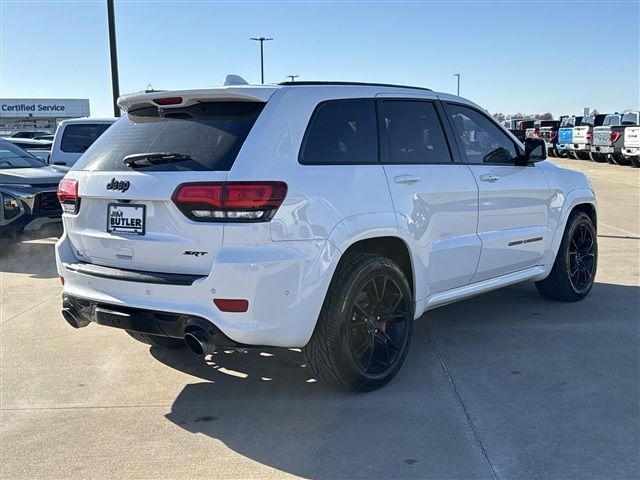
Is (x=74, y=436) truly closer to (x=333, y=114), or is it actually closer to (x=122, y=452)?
(x=122, y=452)

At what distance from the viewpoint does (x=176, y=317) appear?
361cm

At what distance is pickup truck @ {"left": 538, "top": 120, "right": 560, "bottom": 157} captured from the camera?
33.2 meters

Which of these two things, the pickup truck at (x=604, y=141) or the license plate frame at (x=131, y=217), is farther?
the pickup truck at (x=604, y=141)

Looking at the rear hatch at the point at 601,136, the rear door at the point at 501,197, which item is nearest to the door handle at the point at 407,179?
the rear door at the point at 501,197

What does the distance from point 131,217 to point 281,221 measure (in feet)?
2.99

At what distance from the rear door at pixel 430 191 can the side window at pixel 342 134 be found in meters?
0.11

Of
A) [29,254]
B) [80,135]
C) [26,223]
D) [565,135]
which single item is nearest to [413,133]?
[26,223]

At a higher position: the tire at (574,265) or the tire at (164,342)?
the tire at (574,265)

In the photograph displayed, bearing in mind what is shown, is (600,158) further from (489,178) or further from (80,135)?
(489,178)

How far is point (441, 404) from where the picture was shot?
3.97 m

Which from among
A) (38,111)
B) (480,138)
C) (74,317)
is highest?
(38,111)

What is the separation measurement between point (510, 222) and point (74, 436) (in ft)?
11.6

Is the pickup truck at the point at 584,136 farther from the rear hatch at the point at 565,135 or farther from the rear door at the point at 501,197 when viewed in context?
the rear door at the point at 501,197

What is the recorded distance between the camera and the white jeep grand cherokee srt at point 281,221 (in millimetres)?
3500
